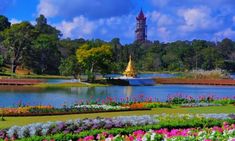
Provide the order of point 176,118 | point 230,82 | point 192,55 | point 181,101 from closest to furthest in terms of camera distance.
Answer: point 176,118, point 181,101, point 230,82, point 192,55

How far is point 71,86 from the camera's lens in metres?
58.1

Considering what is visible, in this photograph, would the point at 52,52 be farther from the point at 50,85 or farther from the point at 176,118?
the point at 176,118

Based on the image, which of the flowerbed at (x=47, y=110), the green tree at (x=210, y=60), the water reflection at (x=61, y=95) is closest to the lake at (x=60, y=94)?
the water reflection at (x=61, y=95)

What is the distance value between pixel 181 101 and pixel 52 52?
199 ft

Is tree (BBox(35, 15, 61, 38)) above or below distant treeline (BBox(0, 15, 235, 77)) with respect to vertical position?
above

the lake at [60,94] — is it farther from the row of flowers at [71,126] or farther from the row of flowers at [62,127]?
the row of flowers at [62,127]

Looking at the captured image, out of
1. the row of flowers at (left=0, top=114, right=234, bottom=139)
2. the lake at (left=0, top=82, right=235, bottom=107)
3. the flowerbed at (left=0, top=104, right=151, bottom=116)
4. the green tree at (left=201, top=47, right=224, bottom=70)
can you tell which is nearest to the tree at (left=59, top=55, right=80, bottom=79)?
the lake at (left=0, top=82, right=235, bottom=107)

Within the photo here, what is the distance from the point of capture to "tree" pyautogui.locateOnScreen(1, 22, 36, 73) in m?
83.0

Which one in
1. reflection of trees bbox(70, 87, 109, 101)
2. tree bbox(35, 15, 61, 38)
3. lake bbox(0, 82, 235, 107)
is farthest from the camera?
tree bbox(35, 15, 61, 38)

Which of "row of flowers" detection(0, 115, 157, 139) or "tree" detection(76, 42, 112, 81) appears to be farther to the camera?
"tree" detection(76, 42, 112, 81)

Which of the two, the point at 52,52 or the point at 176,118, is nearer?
the point at 176,118

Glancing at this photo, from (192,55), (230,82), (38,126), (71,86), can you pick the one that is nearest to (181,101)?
(38,126)

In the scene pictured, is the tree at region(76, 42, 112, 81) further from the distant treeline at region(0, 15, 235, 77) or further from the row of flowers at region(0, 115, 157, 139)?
the row of flowers at region(0, 115, 157, 139)

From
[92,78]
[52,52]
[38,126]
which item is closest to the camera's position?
[38,126]
